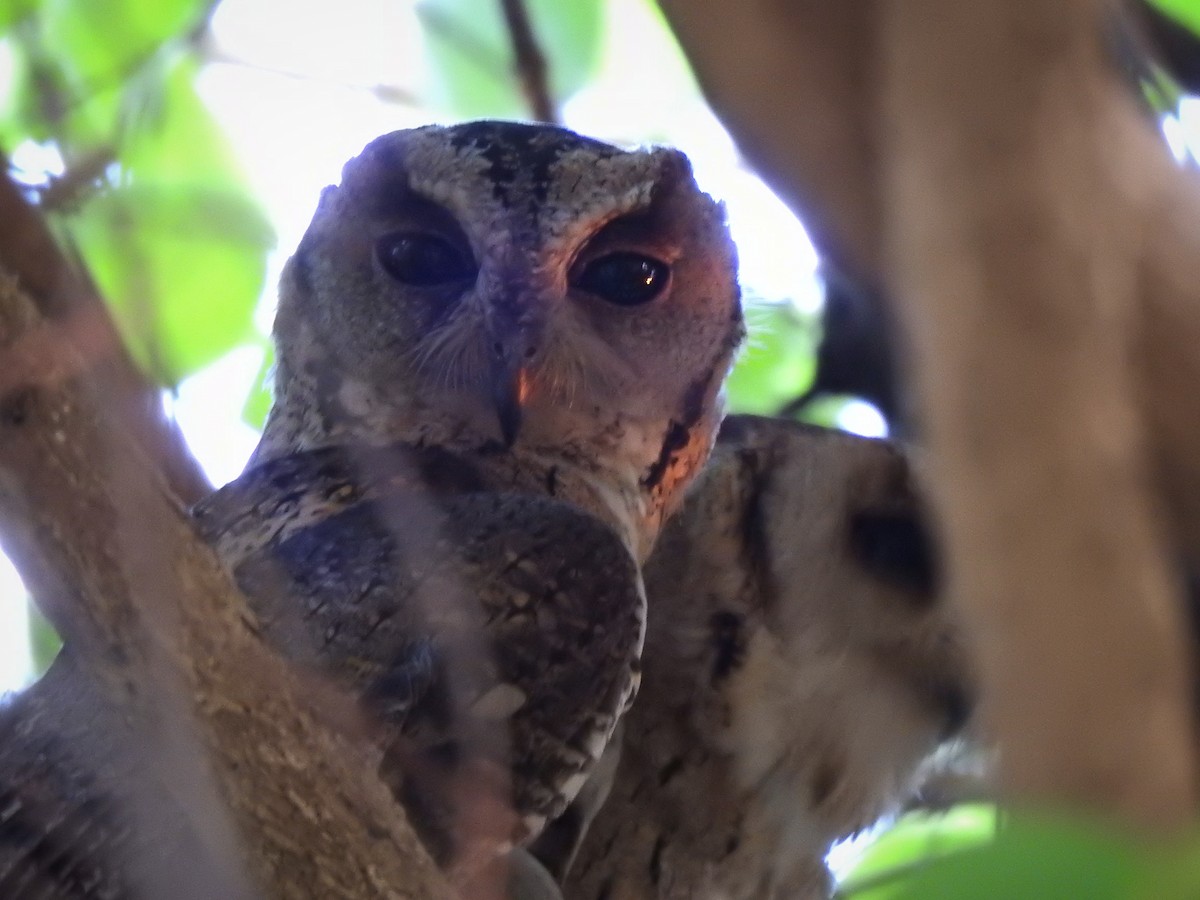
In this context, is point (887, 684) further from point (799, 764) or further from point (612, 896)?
point (612, 896)

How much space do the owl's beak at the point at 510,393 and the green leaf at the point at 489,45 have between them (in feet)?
1.21

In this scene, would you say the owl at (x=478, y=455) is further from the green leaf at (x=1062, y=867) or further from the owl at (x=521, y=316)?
the green leaf at (x=1062, y=867)

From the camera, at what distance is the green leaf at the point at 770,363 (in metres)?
2.21

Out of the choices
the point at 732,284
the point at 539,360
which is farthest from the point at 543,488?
the point at 732,284

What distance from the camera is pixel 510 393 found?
5.84ft

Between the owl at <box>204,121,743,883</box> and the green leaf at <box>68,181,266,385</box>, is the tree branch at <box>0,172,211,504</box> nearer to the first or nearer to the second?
the green leaf at <box>68,181,266,385</box>

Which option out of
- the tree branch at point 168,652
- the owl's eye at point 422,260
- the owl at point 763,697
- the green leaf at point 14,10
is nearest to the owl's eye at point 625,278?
the owl's eye at point 422,260

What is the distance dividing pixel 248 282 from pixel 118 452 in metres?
0.79

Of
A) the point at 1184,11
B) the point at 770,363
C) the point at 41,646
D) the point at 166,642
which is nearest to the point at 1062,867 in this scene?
the point at 1184,11

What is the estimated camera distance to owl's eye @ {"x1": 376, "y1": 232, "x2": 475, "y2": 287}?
6.28ft

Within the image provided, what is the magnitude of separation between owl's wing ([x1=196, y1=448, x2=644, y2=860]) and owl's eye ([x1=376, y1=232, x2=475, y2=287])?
0.36 meters

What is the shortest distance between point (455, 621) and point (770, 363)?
3.56 feet

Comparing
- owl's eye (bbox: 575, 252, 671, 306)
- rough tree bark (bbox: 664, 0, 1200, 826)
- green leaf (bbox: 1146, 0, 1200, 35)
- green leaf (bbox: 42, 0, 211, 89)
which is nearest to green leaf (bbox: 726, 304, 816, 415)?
owl's eye (bbox: 575, 252, 671, 306)

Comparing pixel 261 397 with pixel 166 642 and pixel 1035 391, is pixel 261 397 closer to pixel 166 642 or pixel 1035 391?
pixel 166 642
